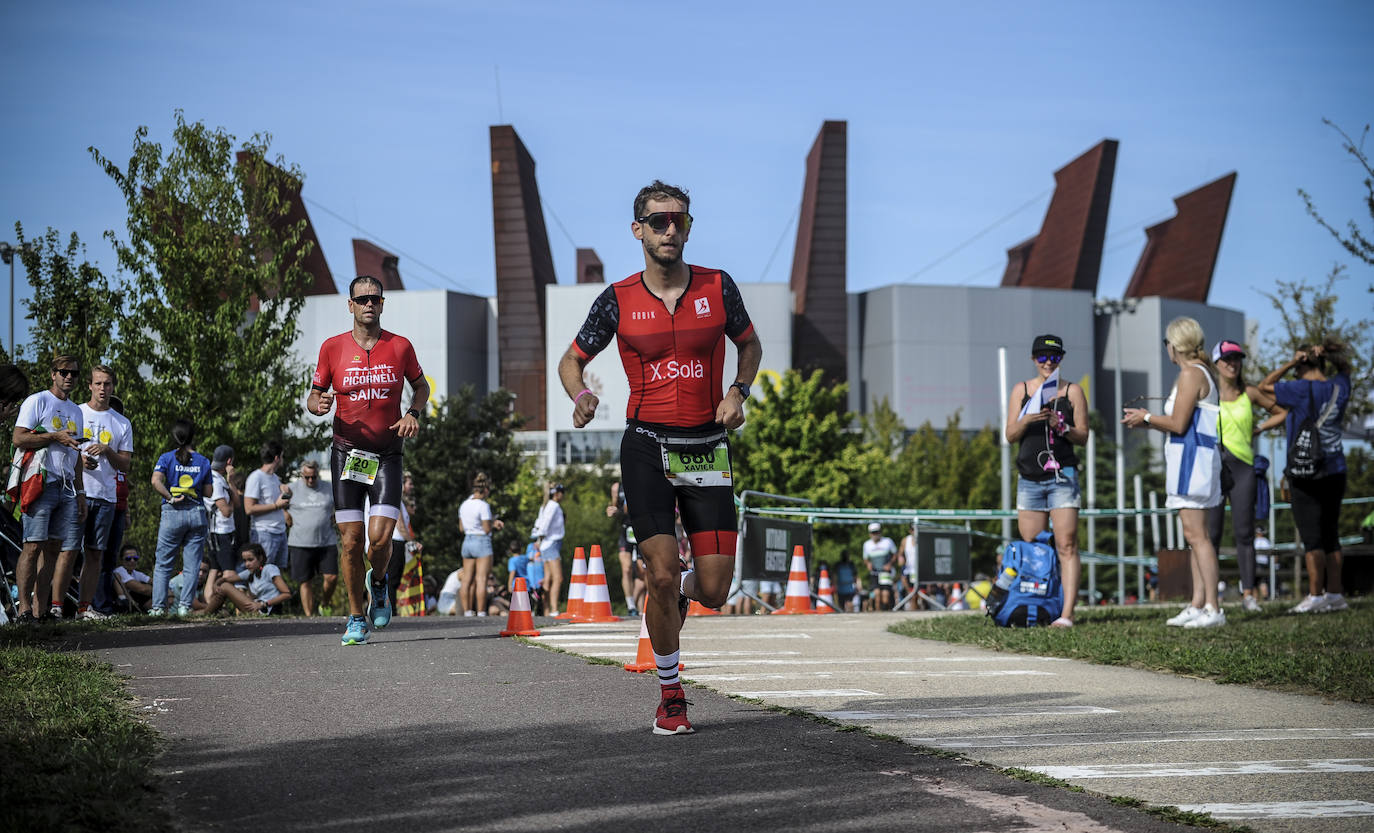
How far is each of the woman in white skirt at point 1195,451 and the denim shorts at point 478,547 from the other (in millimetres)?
9718

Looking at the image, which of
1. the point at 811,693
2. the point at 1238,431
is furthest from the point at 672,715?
the point at 1238,431

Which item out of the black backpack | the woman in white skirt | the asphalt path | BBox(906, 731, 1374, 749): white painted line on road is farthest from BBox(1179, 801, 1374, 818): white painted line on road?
the black backpack

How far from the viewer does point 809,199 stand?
89.5m

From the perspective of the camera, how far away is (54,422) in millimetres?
11562

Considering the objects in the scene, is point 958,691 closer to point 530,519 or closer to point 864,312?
point 530,519

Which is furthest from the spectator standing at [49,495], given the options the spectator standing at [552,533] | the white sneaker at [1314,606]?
the white sneaker at [1314,606]

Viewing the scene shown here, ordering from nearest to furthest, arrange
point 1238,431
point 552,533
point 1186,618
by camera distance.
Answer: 1. point 1186,618
2. point 1238,431
3. point 552,533

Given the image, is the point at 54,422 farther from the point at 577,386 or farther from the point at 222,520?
the point at 577,386

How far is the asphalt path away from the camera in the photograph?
13.7ft

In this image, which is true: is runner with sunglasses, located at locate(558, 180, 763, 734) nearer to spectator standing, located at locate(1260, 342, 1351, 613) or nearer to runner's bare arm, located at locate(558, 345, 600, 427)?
runner's bare arm, located at locate(558, 345, 600, 427)

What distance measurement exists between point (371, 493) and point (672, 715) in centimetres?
476

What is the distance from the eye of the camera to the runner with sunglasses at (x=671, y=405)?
20.0 ft

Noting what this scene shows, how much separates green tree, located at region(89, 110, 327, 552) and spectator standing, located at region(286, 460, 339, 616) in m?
9.60

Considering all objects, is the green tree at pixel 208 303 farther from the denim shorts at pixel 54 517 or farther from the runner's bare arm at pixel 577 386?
the runner's bare arm at pixel 577 386
